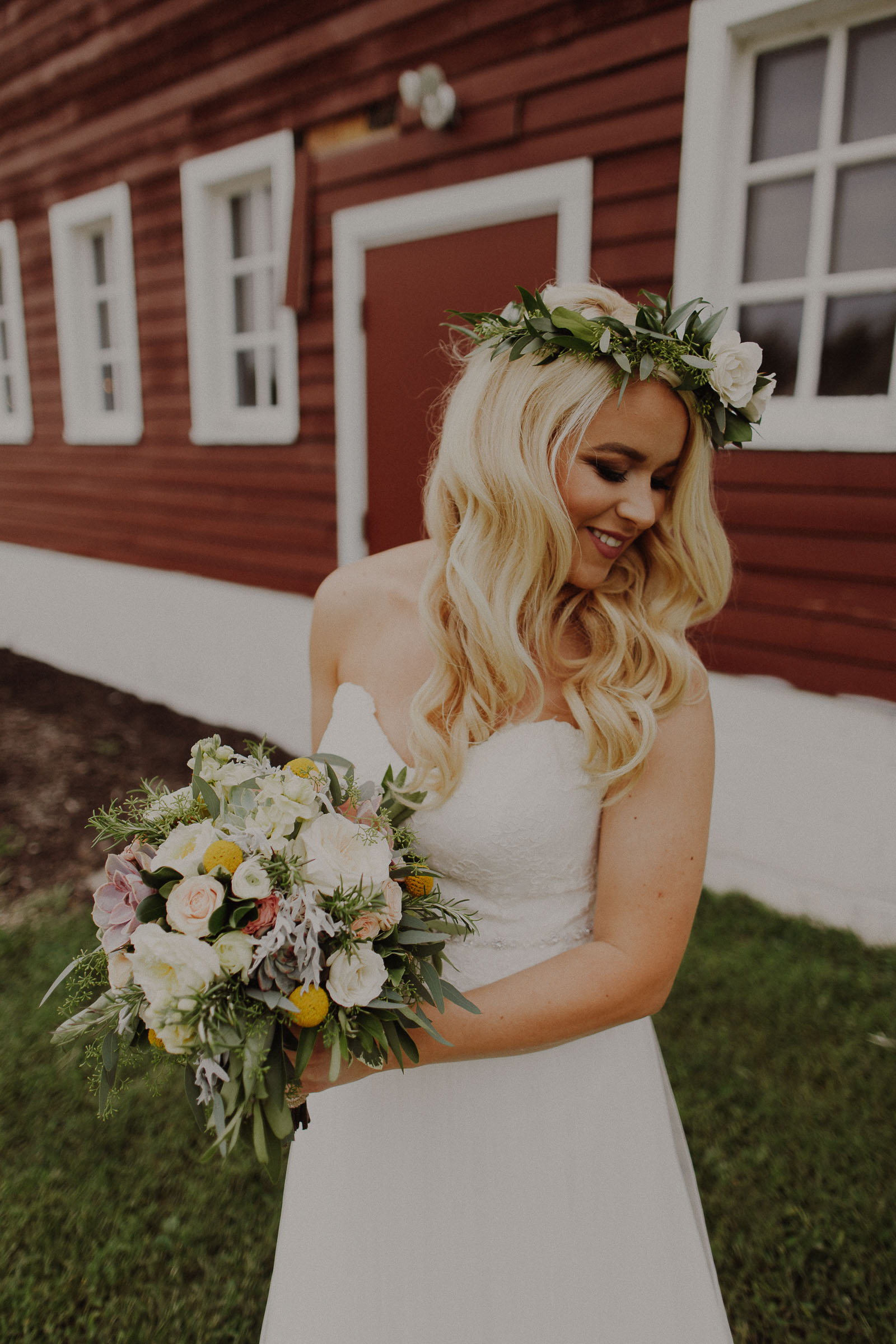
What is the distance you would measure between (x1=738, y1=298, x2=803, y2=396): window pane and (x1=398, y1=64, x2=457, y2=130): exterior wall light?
2.07 meters

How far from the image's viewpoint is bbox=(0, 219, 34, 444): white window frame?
8875mm

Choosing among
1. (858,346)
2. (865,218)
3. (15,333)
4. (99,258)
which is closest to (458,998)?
(858,346)

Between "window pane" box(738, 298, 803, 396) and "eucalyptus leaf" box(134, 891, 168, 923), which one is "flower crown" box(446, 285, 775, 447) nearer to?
"eucalyptus leaf" box(134, 891, 168, 923)

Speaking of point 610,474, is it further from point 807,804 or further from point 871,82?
point 871,82

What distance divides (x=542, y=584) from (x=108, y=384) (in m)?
8.12

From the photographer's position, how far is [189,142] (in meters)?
6.68

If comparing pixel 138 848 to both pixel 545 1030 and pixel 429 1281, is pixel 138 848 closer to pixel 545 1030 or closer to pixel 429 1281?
pixel 545 1030

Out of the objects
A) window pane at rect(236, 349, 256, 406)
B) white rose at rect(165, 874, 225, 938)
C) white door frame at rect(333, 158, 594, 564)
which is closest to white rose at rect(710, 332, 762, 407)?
white rose at rect(165, 874, 225, 938)

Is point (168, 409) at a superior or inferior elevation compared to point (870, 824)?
superior

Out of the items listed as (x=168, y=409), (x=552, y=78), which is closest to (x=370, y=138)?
(x=552, y=78)

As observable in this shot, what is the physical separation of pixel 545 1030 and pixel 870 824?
126 inches

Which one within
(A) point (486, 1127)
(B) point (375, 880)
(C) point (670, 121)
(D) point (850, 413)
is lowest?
(A) point (486, 1127)

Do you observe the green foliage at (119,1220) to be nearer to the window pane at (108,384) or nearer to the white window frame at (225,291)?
the white window frame at (225,291)

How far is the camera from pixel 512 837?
1685mm
